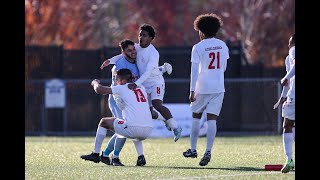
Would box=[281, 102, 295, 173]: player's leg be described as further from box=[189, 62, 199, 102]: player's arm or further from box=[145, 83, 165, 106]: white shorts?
box=[145, 83, 165, 106]: white shorts

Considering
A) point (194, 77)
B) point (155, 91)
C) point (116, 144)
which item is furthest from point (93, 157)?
point (155, 91)

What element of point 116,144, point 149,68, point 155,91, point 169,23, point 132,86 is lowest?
point 116,144

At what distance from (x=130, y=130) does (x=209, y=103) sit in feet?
4.47

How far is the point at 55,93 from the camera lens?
28.2m

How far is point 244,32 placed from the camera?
135 ft

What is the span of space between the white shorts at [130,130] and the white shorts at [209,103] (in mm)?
1043

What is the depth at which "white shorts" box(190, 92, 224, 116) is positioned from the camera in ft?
51.6

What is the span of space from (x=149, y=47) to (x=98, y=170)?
7.98ft

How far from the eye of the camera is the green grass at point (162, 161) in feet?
44.9

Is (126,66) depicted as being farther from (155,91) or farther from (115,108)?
(155,91)

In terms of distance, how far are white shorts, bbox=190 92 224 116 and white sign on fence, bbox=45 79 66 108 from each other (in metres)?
12.5

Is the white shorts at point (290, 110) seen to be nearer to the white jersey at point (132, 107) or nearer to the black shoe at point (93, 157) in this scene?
the white jersey at point (132, 107)
